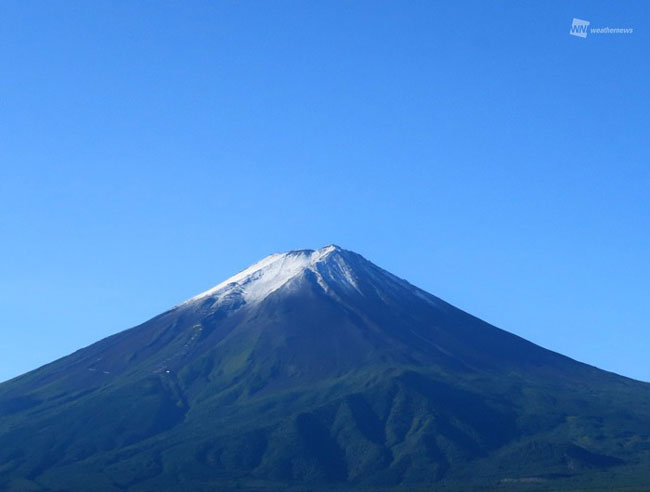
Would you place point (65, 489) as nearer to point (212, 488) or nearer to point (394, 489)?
point (212, 488)

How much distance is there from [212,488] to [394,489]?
100ft

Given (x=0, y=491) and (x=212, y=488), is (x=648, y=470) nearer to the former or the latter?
(x=212, y=488)

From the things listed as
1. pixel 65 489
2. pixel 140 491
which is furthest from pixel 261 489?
pixel 65 489

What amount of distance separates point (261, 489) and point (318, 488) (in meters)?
10.1

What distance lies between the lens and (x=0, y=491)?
19425 centimetres

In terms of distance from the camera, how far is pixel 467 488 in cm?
18975

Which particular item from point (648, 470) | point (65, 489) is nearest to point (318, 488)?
point (65, 489)

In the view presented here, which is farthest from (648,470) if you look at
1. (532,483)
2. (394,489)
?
(394,489)

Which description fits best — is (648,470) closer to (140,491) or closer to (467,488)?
(467,488)

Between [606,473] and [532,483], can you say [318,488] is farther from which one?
[606,473]

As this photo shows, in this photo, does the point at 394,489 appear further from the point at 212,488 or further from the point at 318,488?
the point at 212,488

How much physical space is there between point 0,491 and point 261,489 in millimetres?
43786

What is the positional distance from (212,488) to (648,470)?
245ft

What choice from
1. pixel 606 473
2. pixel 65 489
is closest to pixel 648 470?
pixel 606 473
